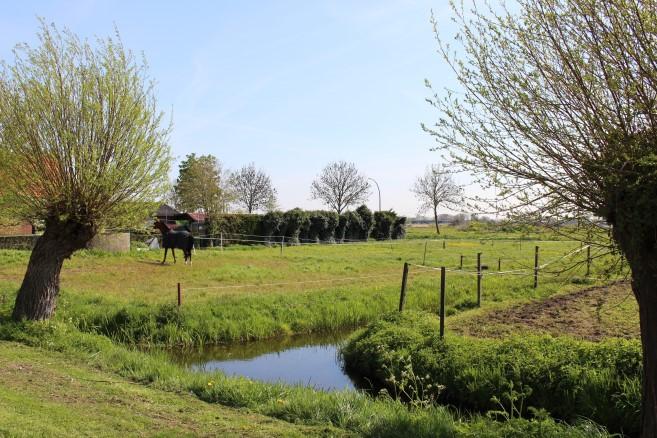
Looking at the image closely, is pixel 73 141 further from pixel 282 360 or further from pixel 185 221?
pixel 185 221

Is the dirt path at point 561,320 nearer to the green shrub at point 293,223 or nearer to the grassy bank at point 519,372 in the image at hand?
the grassy bank at point 519,372

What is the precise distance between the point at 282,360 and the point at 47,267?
5398mm

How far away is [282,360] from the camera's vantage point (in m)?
12.9

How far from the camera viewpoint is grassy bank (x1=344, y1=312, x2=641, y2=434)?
301 inches

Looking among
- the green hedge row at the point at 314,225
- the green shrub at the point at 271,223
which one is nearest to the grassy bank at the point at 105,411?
the green hedge row at the point at 314,225

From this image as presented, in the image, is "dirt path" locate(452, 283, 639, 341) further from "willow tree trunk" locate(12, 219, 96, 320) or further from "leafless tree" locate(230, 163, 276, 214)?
"leafless tree" locate(230, 163, 276, 214)

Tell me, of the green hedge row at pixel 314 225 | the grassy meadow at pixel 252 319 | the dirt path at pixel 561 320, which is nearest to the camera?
the grassy meadow at pixel 252 319

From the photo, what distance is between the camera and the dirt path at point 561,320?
12.3 m

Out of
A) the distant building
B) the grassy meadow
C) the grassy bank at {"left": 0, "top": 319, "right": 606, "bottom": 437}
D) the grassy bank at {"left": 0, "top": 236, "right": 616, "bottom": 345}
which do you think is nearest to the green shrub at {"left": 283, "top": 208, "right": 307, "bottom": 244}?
the distant building

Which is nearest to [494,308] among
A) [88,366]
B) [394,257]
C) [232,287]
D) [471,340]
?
[471,340]

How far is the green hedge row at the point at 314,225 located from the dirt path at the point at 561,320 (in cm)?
2841

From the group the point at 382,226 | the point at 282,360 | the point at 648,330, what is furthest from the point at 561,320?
the point at 382,226

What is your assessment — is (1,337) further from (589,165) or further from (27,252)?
(27,252)

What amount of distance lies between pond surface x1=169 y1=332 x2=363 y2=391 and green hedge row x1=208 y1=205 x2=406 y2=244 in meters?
27.5
